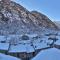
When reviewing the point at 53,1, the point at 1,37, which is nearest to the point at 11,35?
the point at 1,37

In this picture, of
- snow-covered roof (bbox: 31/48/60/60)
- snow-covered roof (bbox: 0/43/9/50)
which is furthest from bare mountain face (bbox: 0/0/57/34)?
snow-covered roof (bbox: 31/48/60/60)

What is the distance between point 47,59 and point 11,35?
0.63 metres

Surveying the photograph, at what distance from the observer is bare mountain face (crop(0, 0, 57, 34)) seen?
2.43 m

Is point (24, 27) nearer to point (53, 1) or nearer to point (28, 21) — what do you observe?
point (28, 21)

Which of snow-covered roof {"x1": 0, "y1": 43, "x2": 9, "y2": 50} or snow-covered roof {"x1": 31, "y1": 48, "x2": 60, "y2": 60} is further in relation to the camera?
snow-covered roof {"x1": 0, "y1": 43, "x2": 9, "y2": 50}

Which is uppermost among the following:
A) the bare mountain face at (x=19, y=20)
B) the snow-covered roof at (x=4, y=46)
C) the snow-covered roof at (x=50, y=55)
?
the bare mountain face at (x=19, y=20)

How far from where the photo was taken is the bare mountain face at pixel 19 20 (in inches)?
95.5

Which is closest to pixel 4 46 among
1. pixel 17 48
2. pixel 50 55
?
pixel 17 48

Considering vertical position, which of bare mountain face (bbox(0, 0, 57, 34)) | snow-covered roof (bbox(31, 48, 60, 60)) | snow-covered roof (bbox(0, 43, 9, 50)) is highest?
bare mountain face (bbox(0, 0, 57, 34))

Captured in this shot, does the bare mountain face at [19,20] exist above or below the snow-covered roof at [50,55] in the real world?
above

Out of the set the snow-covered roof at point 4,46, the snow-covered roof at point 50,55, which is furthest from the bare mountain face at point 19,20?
the snow-covered roof at point 50,55

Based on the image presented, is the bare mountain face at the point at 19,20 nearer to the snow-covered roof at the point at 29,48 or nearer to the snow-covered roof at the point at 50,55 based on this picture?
the snow-covered roof at the point at 29,48

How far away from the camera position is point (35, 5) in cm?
265

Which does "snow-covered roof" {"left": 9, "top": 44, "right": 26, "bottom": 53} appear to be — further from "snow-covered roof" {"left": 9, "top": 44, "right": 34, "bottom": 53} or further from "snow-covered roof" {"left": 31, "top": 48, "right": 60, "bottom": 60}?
"snow-covered roof" {"left": 31, "top": 48, "right": 60, "bottom": 60}
